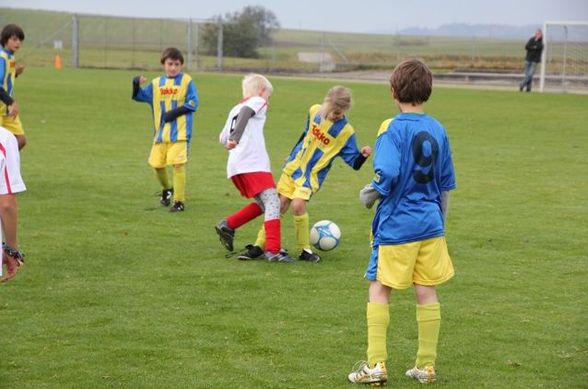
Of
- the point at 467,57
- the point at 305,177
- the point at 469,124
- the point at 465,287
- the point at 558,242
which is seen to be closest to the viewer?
the point at 465,287

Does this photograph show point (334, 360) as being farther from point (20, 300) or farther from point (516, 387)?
point (20, 300)

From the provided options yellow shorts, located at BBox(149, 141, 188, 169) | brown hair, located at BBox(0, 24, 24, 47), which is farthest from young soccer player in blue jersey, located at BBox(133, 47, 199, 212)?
brown hair, located at BBox(0, 24, 24, 47)

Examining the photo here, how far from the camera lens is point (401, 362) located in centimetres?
610

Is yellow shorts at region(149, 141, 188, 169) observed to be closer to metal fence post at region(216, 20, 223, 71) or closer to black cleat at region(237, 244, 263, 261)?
black cleat at region(237, 244, 263, 261)

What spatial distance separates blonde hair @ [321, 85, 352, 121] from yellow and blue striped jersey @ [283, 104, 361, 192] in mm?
69

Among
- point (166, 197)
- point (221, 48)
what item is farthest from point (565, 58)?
point (166, 197)

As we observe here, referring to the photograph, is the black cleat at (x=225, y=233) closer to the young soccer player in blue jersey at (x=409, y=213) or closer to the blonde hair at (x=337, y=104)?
the blonde hair at (x=337, y=104)

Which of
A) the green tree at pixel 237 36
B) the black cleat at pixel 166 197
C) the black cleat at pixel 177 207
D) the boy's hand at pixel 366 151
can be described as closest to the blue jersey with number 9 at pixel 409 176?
the boy's hand at pixel 366 151

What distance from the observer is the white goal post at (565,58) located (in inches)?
1371

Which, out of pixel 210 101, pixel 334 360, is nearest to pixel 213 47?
pixel 210 101

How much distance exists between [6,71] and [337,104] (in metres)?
4.78

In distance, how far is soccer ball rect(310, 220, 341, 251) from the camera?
9.05 meters

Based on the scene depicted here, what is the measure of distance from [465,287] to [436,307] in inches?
94.4

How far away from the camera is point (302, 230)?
906cm
